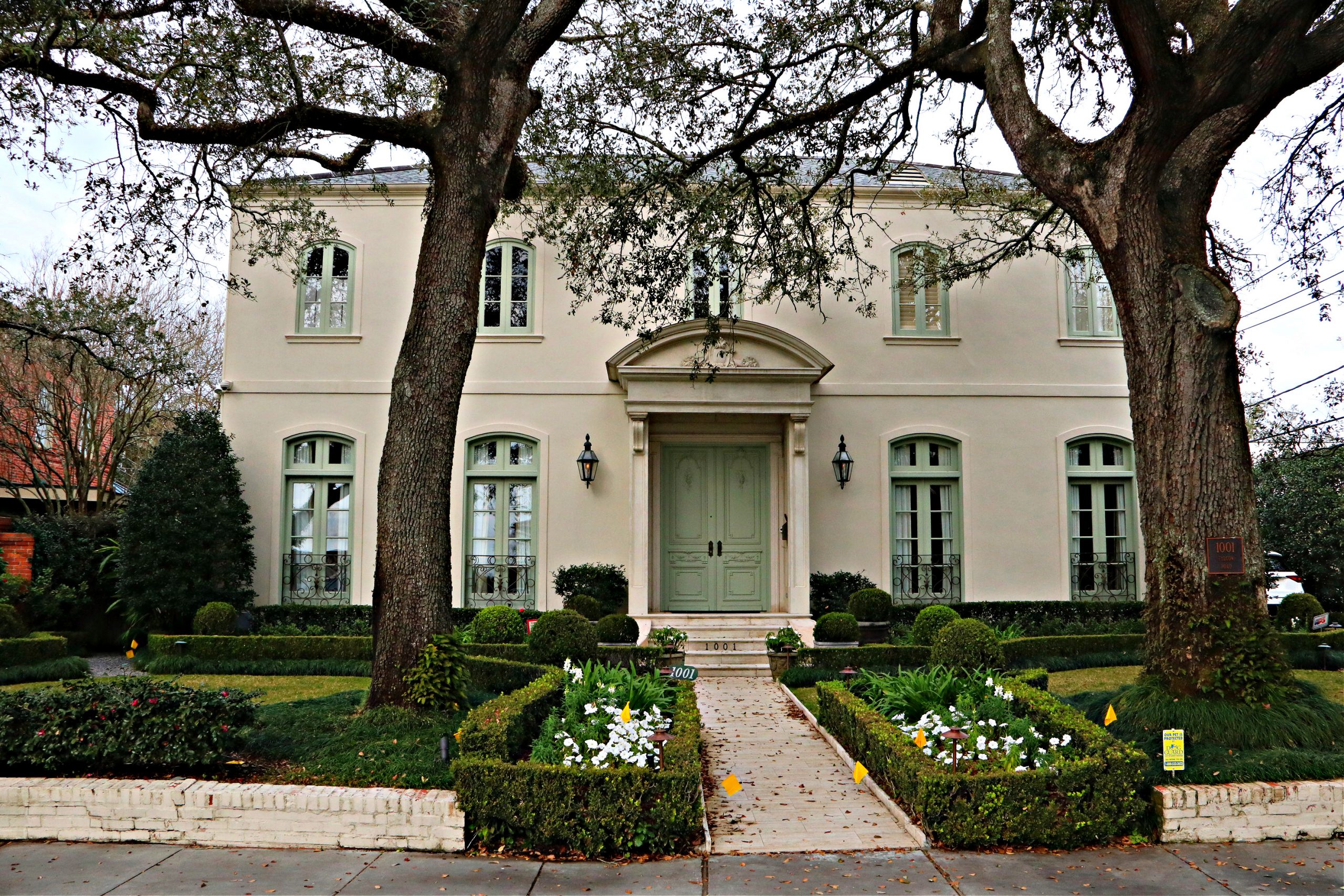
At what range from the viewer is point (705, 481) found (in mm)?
14523

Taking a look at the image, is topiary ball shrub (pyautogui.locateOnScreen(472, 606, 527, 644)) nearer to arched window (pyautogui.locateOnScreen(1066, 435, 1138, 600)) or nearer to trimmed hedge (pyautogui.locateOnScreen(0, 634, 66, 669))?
trimmed hedge (pyautogui.locateOnScreen(0, 634, 66, 669))

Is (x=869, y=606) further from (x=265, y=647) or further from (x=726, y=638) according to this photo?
(x=265, y=647)

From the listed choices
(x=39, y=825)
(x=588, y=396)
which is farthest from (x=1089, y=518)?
(x=39, y=825)

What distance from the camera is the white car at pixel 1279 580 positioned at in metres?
16.3

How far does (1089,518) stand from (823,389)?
4.59m

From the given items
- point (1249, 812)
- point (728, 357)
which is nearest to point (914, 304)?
point (728, 357)

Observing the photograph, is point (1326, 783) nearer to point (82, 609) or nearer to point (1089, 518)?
point (1089, 518)

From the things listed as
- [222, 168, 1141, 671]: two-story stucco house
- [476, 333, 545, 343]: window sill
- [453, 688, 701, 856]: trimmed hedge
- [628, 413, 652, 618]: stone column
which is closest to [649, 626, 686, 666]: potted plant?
[628, 413, 652, 618]: stone column

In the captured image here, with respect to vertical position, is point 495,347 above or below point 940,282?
below

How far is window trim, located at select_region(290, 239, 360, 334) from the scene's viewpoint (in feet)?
48.0

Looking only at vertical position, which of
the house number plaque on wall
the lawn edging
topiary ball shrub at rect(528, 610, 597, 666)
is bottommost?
the lawn edging

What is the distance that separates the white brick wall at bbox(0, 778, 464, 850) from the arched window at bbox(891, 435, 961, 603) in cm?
1020

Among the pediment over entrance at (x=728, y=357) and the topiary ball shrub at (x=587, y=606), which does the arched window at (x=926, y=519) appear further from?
the topiary ball shrub at (x=587, y=606)

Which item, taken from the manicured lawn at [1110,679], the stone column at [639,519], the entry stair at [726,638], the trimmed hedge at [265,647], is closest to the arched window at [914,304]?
the stone column at [639,519]
